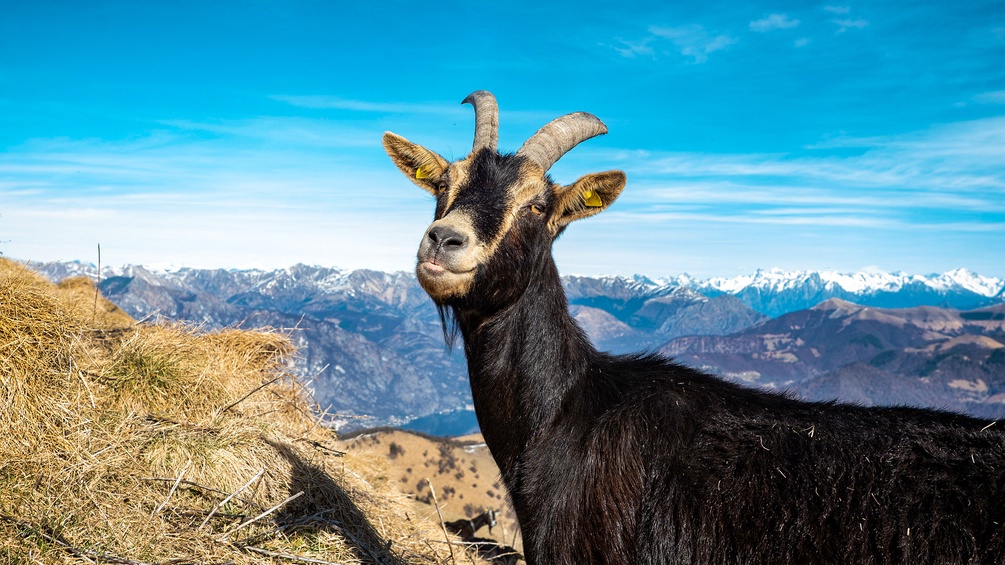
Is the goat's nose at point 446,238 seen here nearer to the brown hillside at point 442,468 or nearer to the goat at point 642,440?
the goat at point 642,440

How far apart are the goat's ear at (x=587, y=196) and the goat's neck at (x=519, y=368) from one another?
852 millimetres

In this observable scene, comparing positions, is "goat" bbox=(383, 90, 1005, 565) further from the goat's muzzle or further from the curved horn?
the curved horn

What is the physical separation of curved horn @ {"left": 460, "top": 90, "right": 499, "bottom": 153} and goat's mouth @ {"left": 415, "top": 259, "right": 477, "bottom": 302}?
6.85 ft

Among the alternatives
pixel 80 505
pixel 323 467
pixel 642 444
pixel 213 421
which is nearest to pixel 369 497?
pixel 323 467

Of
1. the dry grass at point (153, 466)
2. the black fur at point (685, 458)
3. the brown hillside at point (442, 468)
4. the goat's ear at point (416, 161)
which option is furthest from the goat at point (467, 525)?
the brown hillside at point (442, 468)

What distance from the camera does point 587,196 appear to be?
271 inches

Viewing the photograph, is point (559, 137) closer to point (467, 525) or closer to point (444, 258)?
point (444, 258)

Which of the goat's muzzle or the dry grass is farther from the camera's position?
the dry grass

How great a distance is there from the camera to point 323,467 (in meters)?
10.2

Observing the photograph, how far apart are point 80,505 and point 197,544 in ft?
3.91

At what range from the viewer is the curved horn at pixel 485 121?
7.60 meters

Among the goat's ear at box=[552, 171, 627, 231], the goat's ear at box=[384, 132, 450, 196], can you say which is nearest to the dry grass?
the goat's ear at box=[384, 132, 450, 196]

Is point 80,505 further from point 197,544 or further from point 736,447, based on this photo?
point 736,447

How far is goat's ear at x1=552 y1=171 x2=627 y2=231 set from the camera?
673 cm
